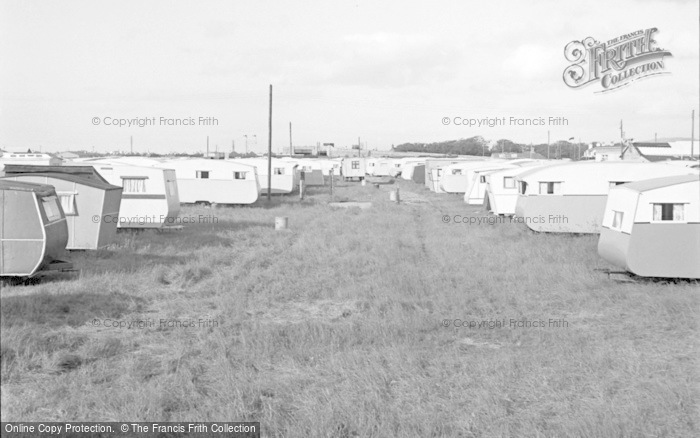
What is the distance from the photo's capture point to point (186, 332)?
30.1 feet

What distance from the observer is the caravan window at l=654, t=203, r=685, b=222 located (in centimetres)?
1230

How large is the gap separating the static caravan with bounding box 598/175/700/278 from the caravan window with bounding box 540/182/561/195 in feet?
22.0

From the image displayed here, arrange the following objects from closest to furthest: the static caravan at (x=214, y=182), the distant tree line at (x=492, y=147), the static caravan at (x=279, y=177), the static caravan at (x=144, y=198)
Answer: the static caravan at (x=144, y=198) < the static caravan at (x=214, y=182) < the static caravan at (x=279, y=177) < the distant tree line at (x=492, y=147)

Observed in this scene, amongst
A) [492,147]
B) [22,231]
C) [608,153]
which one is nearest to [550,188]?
[22,231]

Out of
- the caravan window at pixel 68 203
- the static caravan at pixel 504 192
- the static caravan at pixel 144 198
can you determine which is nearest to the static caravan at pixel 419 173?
the static caravan at pixel 504 192

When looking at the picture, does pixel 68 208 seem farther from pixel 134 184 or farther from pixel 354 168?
pixel 354 168

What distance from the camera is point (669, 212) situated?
12.4 metres

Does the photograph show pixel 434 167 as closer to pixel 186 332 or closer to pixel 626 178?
pixel 626 178

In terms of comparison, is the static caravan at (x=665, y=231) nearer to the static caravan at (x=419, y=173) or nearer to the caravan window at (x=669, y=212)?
the caravan window at (x=669, y=212)

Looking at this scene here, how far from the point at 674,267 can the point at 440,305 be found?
4554 mm

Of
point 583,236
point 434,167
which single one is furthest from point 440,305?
point 434,167

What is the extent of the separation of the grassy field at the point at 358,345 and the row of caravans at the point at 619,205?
62 centimetres

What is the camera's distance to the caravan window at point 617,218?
1312 cm

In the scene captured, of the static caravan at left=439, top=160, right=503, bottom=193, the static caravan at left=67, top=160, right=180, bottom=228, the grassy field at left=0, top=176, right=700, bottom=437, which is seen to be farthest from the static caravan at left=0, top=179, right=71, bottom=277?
the static caravan at left=439, top=160, right=503, bottom=193
